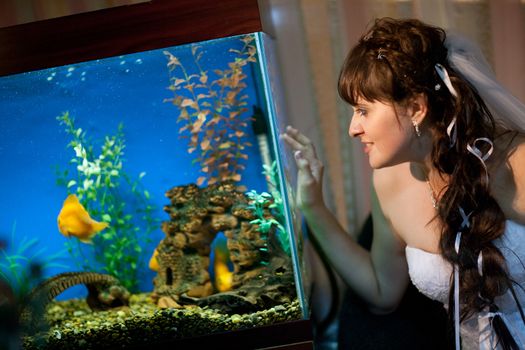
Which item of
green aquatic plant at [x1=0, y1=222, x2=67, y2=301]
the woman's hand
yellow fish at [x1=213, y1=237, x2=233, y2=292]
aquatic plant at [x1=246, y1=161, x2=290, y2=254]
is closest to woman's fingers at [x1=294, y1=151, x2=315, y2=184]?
the woman's hand

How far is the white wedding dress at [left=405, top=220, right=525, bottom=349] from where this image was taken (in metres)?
1.77

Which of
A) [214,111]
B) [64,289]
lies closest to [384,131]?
[214,111]

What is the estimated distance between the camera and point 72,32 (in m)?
1.72

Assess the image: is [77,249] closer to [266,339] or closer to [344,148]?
[266,339]

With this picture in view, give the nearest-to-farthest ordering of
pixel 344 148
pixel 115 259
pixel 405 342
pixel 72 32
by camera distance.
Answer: pixel 72 32, pixel 115 259, pixel 405 342, pixel 344 148

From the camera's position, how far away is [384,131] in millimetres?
1757

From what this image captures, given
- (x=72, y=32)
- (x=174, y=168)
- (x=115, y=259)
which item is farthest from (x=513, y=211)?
(x=72, y=32)

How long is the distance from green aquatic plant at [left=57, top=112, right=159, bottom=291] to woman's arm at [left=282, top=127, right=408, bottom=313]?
577mm

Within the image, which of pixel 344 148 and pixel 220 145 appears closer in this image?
pixel 220 145

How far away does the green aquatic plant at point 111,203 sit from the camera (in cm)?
178

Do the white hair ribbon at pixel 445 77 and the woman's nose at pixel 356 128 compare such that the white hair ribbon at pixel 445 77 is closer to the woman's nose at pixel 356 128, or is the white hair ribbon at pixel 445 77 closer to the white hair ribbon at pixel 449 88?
the white hair ribbon at pixel 449 88

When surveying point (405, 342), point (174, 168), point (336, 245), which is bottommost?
point (405, 342)

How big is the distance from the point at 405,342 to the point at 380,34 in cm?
110

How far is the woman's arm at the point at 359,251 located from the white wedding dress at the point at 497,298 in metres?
0.26
